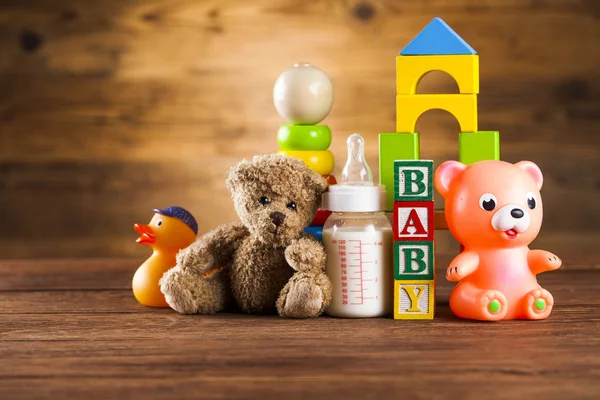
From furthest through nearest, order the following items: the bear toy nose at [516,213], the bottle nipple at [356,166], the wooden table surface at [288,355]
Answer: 1. the bottle nipple at [356,166]
2. the bear toy nose at [516,213]
3. the wooden table surface at [288,355]

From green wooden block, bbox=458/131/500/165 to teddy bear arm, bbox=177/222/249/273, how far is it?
0.33 meters

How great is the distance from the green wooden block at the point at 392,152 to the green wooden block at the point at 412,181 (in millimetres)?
79

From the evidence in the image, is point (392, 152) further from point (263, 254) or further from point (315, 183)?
point (263, 254)

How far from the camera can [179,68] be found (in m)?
1.87

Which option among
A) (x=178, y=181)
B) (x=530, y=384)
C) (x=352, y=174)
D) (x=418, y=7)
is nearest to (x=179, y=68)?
(x=178, y=181)

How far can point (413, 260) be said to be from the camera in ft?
3.46

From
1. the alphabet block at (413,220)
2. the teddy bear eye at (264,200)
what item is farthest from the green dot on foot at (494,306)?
the teddy bear eye at (264,200)

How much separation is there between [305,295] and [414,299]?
5.7 inches

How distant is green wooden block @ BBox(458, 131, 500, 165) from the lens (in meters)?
1.13

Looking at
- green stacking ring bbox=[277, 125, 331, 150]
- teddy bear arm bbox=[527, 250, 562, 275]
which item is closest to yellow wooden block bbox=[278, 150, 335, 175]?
green stacking ring bbox=[277, 125, 331, 150]

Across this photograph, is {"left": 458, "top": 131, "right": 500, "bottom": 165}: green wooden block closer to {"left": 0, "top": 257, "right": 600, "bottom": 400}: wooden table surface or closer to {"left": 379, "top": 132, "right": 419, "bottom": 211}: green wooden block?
{"left": 379, "top": 132, "right": 419, "bottom": 211}: green wooden block

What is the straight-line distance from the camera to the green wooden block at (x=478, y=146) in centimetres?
113

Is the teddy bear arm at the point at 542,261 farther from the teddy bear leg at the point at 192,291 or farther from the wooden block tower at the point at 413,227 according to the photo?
the teddy bear leg at the point at 192,291

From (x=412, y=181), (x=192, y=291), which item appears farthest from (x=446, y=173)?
(x=192, y=291)
